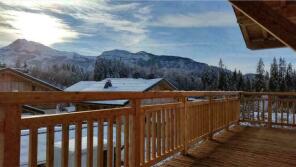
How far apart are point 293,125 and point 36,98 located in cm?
Result: 765

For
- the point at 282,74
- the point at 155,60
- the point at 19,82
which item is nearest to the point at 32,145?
the point at 19,82

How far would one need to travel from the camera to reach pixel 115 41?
174 feet

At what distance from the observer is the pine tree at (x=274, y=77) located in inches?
1711

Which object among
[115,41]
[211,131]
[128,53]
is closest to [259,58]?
[115,41]

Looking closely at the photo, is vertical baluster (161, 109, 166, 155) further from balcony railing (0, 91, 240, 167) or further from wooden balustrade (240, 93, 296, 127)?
wooden balustrade (240, 93, 296, 127)

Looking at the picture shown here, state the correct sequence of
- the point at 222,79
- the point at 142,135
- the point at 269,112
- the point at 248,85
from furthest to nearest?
the point at 222,79
the point at 248,85
the point at 269,112
the point at 142,135

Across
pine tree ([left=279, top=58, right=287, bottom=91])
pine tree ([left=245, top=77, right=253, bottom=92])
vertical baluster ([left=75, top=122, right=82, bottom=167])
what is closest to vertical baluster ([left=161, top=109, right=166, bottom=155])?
vertical baluster ([left=75, top=122, right=82, bottom=167])

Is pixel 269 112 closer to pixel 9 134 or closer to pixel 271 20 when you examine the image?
pixel 271 20

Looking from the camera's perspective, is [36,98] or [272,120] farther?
[272,120]

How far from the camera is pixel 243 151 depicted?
16.5 ft

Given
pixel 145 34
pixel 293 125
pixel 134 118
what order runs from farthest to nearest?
1. pixel 145 34
2. pixel 293 125
3. pixel 134 118

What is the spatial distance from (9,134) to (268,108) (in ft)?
25.0

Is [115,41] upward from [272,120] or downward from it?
upward

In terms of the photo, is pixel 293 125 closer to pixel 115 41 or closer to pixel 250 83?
pixel 250 83
